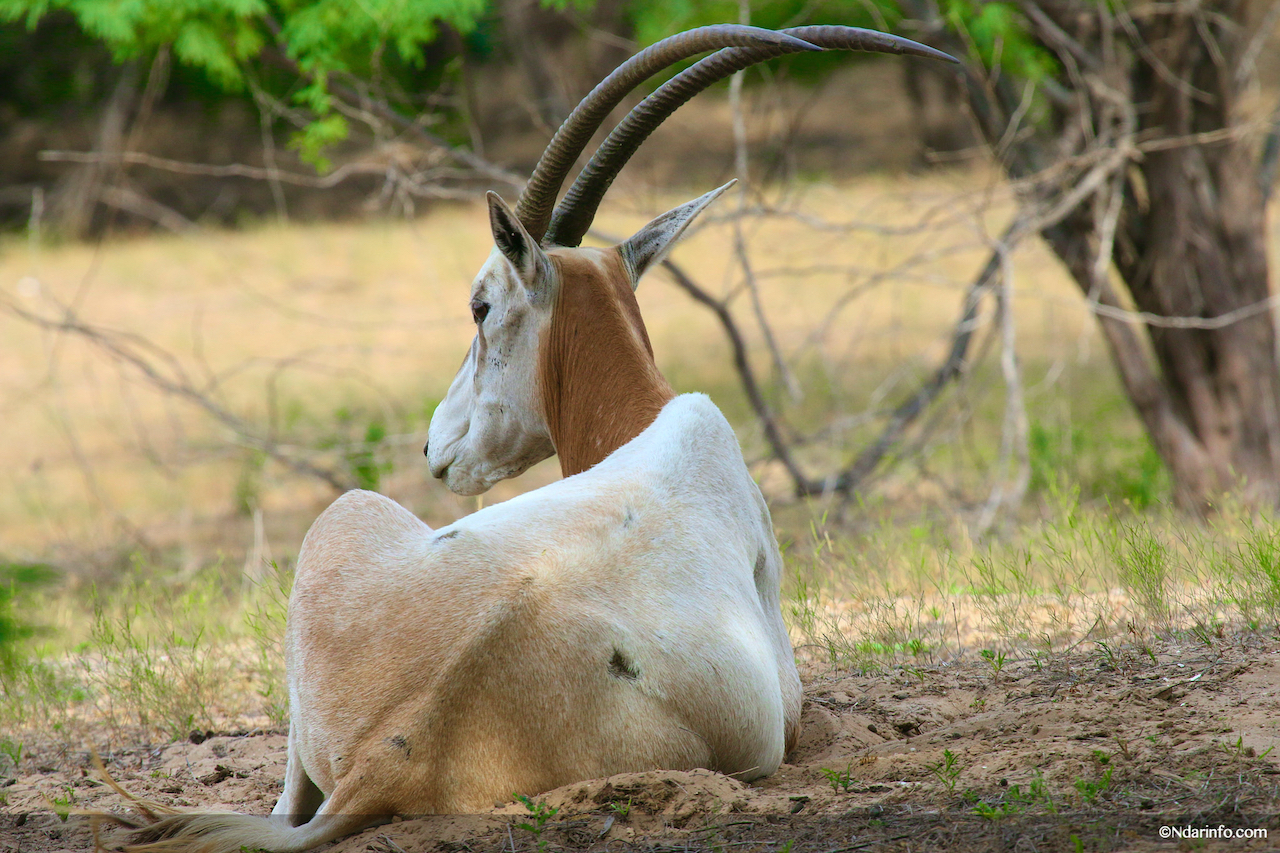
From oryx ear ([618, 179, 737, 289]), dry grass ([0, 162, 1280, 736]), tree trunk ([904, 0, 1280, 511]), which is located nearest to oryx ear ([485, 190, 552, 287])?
oryx ear ([618, 179, 737, 289])

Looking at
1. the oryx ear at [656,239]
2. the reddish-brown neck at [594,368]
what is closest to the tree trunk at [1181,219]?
the oryx ear at [656,239]

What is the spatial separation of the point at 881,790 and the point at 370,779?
1180mm

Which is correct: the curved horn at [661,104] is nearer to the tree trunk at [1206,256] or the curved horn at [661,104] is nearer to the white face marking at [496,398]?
the white face marking at [496,398]

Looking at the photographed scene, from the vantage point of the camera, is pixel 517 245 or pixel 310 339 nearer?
pixel 517 245

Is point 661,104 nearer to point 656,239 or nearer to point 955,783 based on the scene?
point 656,239

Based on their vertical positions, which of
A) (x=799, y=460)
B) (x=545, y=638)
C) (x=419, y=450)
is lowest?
(x=799, y=460)

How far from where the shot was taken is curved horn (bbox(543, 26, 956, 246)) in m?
3.34

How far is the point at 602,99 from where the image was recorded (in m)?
3.78

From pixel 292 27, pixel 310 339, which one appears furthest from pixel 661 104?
pixel 310 339

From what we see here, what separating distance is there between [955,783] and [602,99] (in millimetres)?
2393

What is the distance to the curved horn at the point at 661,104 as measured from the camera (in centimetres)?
334

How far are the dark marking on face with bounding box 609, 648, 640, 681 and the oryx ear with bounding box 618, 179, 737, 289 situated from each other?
6.04 feet

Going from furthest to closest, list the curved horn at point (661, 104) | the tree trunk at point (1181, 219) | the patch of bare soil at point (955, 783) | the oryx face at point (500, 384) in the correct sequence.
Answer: the tree trunk at point (1181, 219) → the oryx face at point (500, 384) → the curved horn at point (661, 104) → the patch of bare soil at point (955, 783)

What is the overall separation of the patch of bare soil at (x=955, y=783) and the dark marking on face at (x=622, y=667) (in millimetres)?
222
